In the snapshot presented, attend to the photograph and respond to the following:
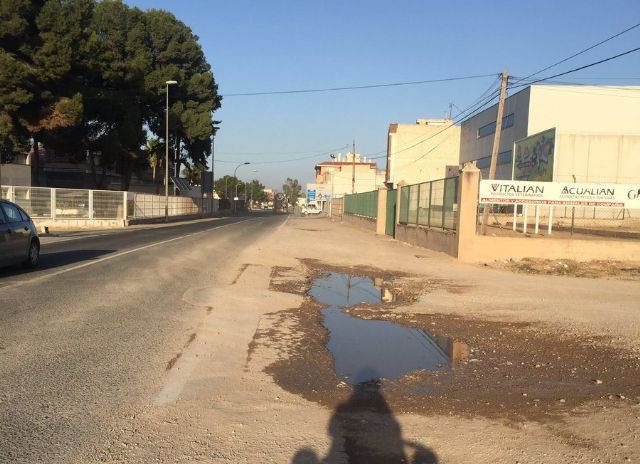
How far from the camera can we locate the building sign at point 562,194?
17391 mm

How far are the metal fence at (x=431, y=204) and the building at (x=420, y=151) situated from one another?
4932cm

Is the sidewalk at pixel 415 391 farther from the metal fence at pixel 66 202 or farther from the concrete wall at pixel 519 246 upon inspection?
the metal fence at pixel 66 202

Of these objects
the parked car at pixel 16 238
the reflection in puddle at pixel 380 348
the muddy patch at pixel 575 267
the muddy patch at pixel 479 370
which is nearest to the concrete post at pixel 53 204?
the parked car at pixel 16 238

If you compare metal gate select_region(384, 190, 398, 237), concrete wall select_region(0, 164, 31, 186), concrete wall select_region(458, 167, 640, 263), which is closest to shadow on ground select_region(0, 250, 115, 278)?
concrete wall select_region(458, 167, 640, 263)

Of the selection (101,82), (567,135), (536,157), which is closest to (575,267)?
(536,157)

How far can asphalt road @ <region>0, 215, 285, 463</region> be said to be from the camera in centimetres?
404

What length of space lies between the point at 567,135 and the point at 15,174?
40.6 metres

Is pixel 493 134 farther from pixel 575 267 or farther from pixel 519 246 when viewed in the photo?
pixel 575 267

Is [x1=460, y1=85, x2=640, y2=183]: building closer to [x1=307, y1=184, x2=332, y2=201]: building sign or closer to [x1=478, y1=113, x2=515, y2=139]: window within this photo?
[x1=478, y1=113, x2=515, y2=139]: window

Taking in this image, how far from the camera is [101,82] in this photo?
44719mm

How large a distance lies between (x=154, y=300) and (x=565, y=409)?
22.0 ft

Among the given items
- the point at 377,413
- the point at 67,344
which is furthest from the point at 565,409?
the point at 67,344

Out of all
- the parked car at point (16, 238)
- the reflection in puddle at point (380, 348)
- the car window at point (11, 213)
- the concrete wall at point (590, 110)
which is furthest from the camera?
the concrete wall at point (590, 110)

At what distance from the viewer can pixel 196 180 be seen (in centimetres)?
9238
